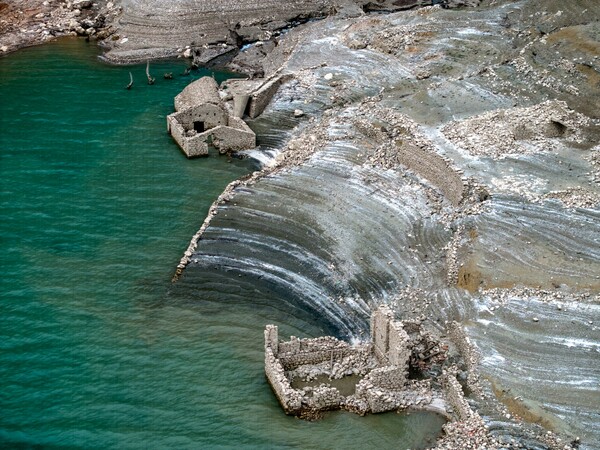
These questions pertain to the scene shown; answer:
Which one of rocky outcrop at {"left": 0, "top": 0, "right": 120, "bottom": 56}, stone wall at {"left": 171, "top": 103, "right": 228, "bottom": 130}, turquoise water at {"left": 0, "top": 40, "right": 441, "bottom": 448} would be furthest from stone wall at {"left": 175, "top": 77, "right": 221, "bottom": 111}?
rocky outcrop at {"left": 0, "top": 0, "right": 120, "bottom": 56}

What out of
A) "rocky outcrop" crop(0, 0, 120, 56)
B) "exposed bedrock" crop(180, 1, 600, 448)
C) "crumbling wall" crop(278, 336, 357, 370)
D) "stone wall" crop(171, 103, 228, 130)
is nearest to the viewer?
"crumbling wall" crop(278, 336, 357, 370)

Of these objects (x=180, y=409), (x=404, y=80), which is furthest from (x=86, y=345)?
(x=404, y=80)

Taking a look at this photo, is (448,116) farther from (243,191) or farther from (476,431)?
(476,431)

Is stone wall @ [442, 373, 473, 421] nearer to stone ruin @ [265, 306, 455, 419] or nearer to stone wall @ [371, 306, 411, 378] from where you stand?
stone ruin @ [265, 306, 455, 419]

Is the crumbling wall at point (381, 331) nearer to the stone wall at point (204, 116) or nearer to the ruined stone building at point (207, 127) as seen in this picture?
the ruined stone building at point (207, 127)

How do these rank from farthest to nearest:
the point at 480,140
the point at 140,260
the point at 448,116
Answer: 1. the point at 448,116
2. the point at 480,140
3. the point at 140,260

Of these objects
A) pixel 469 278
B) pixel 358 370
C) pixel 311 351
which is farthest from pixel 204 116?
pixel 358 370
